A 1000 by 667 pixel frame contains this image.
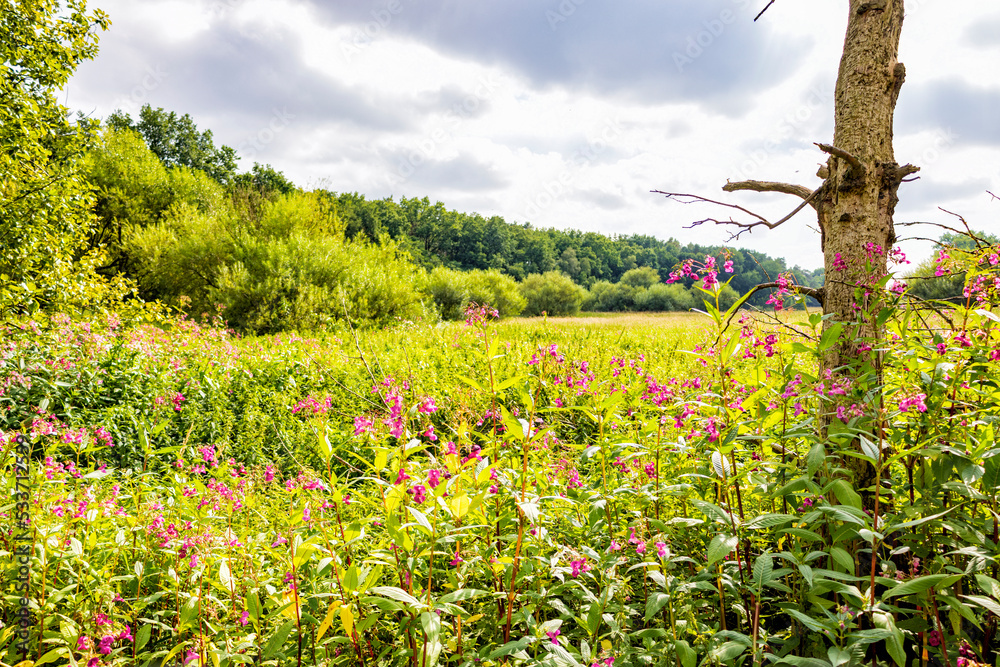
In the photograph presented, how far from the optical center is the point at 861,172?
215cm

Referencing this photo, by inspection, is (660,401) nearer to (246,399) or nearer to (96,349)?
(246,399)

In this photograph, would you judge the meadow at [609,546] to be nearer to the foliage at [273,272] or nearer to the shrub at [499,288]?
the foliage at [273,272]

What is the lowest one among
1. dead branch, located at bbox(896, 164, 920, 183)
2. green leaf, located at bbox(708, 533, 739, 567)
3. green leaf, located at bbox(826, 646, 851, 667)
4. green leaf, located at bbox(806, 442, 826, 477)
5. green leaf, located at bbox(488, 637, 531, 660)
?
green leaf, located at bbox(488, 637, 531, 660)

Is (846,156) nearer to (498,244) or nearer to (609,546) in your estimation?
(609,546)

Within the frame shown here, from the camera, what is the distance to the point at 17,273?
660 centimetres

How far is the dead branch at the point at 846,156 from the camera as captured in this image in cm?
197

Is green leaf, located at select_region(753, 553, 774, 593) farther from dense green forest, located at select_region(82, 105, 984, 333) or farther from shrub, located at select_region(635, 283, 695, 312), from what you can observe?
shrub, located at select_region(635, 283, 695, 312)

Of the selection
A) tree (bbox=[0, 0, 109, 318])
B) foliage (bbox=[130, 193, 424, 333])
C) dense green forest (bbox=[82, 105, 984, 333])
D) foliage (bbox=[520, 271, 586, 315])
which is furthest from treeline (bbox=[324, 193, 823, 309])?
tree (bbox=[0, 0, 109, 318])

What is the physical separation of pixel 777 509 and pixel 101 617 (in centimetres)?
264

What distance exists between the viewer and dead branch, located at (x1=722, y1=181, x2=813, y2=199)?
8.18 ft

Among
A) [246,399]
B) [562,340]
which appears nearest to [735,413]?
[246,399]

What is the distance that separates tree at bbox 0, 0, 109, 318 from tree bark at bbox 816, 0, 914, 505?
876 centimetres

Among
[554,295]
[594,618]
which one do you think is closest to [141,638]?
[594,618]

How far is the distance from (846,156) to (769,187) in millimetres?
520
